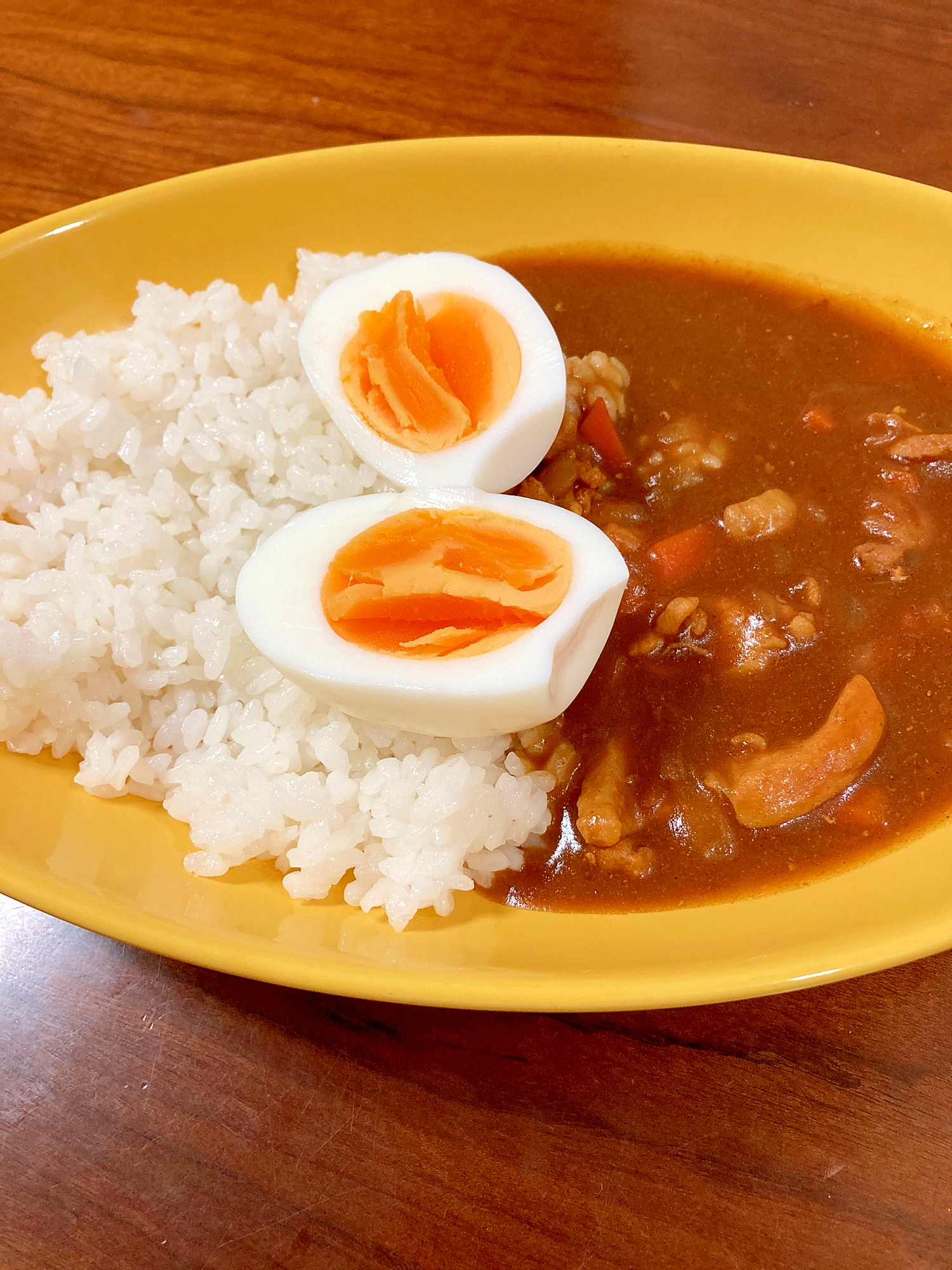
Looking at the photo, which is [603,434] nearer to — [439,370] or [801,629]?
[439,370]

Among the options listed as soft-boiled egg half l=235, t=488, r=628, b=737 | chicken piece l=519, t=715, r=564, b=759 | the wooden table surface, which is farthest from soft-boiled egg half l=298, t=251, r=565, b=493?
the wooden table surface

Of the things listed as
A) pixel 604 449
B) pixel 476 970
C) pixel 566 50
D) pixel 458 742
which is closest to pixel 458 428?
pixel 604 449

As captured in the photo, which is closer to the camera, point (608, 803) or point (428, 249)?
point (608, 803)

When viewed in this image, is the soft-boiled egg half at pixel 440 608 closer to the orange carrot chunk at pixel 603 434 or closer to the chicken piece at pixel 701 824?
the chicken piece at pixel 701 824

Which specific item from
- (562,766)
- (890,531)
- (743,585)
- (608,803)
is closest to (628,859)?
(608,803)

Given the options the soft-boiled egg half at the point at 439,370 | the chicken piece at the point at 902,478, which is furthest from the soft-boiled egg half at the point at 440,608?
the chicken piece at the point at 902,478

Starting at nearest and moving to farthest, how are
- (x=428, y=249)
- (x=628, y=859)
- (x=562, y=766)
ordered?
(x=628, y=859)
(x=562, y=766)
(x=428, y=249)

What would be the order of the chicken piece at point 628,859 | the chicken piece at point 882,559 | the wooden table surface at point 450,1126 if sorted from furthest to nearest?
1. the chicken piece at point 882,559
2. the chicken piece at point 628,859
3. the wooden table surface at point 450,1126
